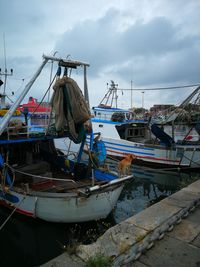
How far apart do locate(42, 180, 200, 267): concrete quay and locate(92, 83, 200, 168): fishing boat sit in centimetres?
1069

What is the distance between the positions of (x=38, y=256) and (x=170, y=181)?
9.49m

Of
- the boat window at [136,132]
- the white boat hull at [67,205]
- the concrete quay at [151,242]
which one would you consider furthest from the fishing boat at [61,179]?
the boat window at [136,132]

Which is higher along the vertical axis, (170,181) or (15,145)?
(15,145)

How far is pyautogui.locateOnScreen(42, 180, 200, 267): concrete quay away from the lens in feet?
9.89

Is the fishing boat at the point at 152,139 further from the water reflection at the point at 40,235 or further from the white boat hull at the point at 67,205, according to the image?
the white boat hull at the point at 67,205

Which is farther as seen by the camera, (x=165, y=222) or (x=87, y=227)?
(x=87, y=227)

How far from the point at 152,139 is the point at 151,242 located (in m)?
14.6

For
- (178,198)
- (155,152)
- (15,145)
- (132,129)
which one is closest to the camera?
(178,198)

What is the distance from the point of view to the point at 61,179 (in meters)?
6.95

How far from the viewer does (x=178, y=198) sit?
499cm

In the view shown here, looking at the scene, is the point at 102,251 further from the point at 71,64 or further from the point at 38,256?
the point at 71,64

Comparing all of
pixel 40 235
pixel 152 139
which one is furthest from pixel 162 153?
pixel 40 235

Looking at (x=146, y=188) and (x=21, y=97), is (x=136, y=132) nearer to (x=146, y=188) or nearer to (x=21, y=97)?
(x=146, y=188)

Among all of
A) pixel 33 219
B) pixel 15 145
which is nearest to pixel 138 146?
pixel 15 145
